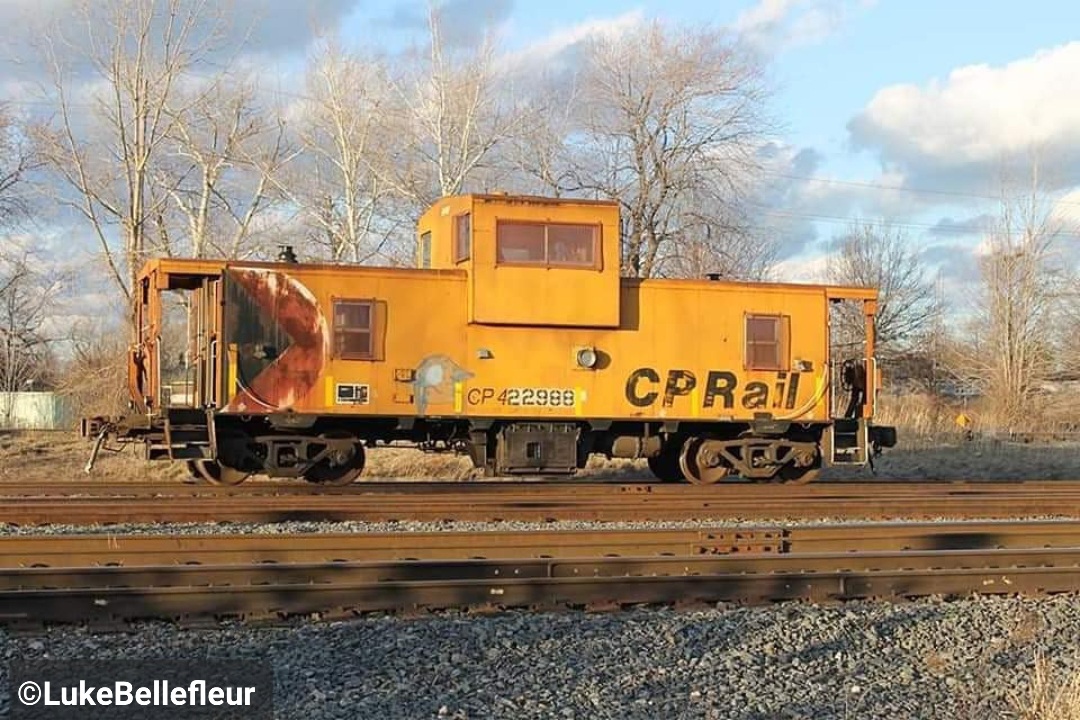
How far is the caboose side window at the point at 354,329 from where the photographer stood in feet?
Answer: 48.2

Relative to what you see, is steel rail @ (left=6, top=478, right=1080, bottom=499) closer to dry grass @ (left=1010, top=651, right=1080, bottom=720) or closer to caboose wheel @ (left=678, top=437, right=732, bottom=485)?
caboose wheel @ (left=678, top=437, right=732, bottom=485)

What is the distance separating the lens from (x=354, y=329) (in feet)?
48.3

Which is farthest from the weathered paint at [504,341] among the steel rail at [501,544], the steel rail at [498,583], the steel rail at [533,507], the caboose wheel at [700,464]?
the steel rail at [498,583]

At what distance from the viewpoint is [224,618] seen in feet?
23.8

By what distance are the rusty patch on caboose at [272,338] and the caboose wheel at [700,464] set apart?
5447mm

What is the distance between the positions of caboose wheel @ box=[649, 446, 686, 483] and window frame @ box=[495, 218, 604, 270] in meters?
3.32

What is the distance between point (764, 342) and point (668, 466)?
7.89 ft

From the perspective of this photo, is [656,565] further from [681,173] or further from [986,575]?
[681,173]

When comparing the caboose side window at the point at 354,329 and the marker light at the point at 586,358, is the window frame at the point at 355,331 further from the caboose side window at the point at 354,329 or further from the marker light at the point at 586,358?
the marker light at the point at 586,358

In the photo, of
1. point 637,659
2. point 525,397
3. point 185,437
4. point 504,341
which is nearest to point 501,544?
point 637,659

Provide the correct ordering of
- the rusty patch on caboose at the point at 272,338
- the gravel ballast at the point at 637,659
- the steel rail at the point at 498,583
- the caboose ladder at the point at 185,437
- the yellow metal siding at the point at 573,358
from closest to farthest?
the gravel ballast at the point at 637,659, the steel rail at the point at 498,583, the caboose ladder at the point at 185,437, the rusty patch on caboose at the point at 272,338, the yellow metal siding at the point at 573,358

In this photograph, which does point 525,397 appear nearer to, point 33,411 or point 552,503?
point 552,503

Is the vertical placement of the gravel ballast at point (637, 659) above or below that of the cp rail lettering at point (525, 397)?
below

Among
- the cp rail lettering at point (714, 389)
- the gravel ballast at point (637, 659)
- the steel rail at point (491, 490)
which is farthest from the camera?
the cp rail lettering at point (714, 389)
